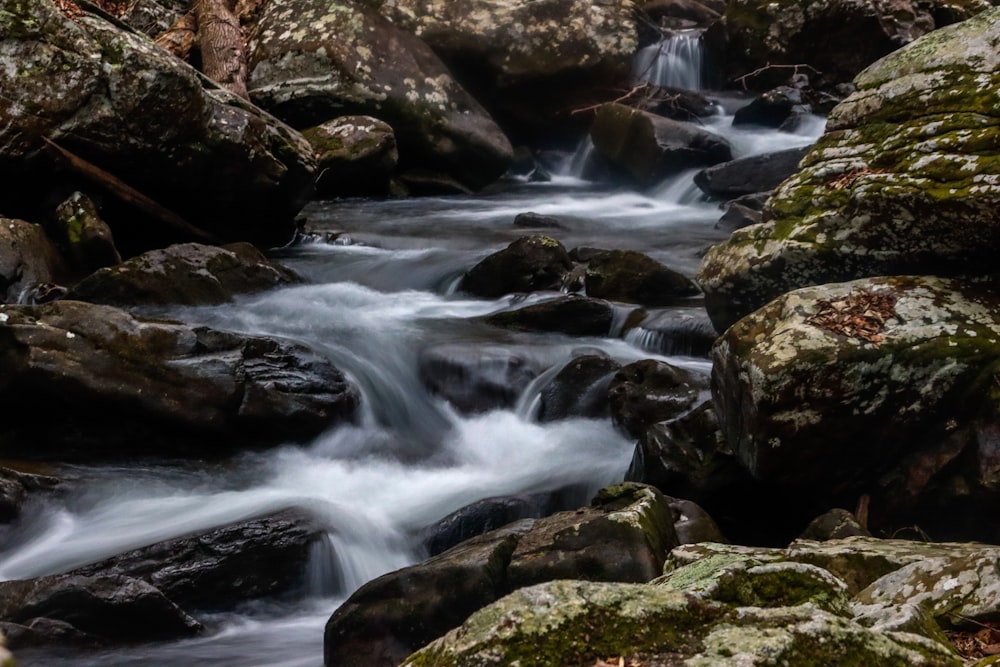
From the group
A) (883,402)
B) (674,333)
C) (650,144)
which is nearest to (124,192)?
(674,333)

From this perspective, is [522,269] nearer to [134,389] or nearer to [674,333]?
[674,333]

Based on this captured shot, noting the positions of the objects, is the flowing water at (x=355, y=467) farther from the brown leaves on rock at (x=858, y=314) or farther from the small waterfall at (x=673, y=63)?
the small waterfall at (x=673, y=63)

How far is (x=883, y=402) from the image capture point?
4.70 m

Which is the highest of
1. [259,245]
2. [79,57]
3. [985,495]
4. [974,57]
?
[79,57]

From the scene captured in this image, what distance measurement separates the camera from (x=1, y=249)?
7.86 meters

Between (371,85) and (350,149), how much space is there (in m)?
1.66

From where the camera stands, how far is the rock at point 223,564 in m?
4.85

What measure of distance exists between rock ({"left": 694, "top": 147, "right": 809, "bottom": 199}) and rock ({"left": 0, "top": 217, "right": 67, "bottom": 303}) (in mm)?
8907

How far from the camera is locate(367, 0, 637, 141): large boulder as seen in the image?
52.2 ft

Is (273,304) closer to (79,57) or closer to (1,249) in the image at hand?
(1,249)

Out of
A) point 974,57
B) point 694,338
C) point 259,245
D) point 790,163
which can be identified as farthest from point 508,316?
point 790,163

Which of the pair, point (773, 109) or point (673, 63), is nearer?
point (773, 109)

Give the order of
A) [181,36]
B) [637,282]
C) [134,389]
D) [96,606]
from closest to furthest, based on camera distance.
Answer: [96,606], [134,389], [637,282], [181,36]

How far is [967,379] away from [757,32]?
43.9 ft
